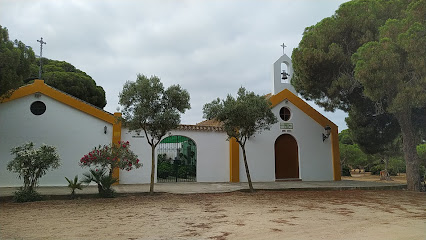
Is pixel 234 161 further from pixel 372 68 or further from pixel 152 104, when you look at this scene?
pixel 372 68

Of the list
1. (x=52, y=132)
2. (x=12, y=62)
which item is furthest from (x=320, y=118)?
(x=12, y=62)

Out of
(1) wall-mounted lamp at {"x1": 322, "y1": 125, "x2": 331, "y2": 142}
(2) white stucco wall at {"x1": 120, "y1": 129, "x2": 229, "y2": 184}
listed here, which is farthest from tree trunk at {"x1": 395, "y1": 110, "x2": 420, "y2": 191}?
(2) white stucco wall at {"x1": 120, "y1": 129, "x2": 229, "y2": 184}

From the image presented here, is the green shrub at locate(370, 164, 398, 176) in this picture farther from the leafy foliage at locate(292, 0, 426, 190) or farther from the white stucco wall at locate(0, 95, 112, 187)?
the white stucco wall at locate(0, 95, 112, 187)

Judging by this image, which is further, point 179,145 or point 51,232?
point 179,145

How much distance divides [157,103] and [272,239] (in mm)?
6955

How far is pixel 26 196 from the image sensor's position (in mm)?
9273

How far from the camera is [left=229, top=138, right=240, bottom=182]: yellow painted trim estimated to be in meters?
15.9

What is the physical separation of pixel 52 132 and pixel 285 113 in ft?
39.9

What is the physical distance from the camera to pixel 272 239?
491cm

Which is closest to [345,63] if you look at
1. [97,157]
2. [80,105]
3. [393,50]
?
[393,50]

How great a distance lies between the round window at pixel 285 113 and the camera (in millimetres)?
17516

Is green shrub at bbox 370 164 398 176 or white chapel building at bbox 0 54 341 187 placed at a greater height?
white chapel building at bbox 0 54 341 187

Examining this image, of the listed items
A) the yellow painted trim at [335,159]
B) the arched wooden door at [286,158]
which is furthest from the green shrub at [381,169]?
the arched wooden door at [286,158]

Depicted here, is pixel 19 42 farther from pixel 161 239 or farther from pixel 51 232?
pixel 161 239
